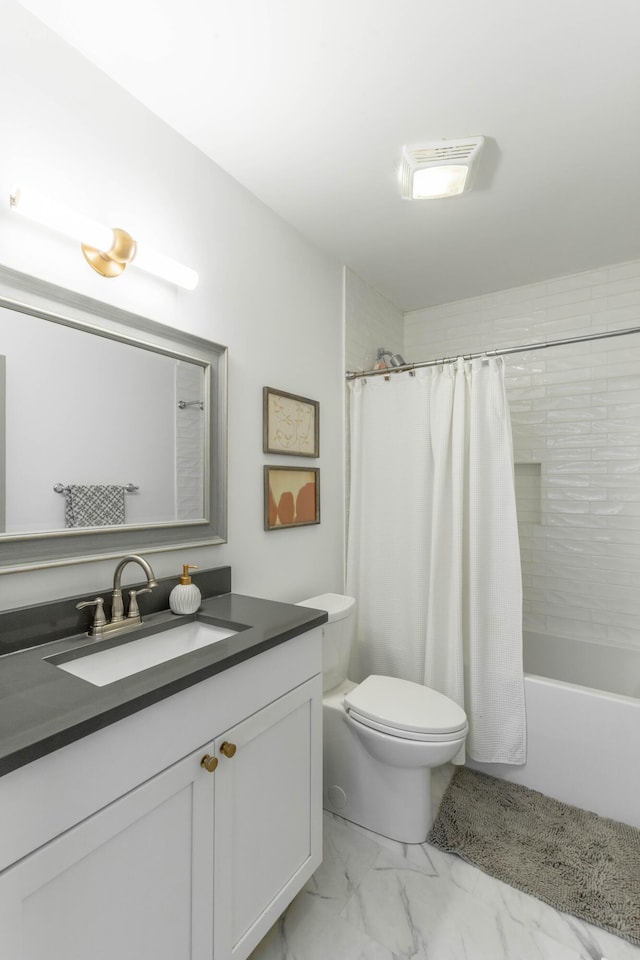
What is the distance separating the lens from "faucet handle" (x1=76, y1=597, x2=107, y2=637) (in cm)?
125

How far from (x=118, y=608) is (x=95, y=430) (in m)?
0.50

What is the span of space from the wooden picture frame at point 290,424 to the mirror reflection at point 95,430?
349mm

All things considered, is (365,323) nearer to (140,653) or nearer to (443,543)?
(443,543)

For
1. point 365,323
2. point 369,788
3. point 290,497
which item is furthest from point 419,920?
point 365,323

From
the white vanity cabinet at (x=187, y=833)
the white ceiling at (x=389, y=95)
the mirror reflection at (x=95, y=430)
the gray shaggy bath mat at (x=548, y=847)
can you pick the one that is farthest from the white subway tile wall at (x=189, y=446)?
the gray shaggy bath mat at (x=548, y=847)

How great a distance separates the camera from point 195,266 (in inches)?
65.7

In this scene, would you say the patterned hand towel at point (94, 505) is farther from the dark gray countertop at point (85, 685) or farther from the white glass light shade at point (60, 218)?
the white glass light shade at point (60, 218)

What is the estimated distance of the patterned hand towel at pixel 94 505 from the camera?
1286mm

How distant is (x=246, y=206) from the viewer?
189cm

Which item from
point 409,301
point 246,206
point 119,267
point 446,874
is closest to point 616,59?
point 246,206

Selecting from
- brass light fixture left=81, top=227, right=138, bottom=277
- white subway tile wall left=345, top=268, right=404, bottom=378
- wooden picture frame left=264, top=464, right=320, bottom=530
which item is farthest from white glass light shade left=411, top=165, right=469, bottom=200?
wooden picture frame left=264, top=464, right=320, bottom=530

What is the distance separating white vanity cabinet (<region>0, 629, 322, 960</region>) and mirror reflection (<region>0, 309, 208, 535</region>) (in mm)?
608

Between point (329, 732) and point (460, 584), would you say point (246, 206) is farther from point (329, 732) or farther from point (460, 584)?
point (329, 732)

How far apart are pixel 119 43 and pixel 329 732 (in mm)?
2321
